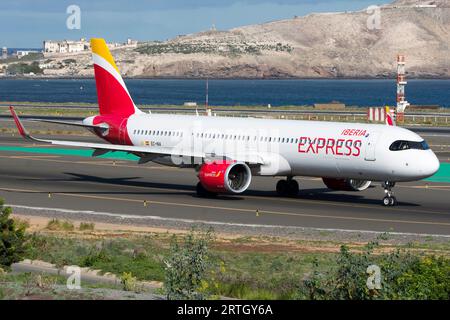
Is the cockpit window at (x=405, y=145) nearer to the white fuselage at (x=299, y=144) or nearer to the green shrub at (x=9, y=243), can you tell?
the white fuselage at (x=299, y=144)

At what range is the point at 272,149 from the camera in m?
49.3

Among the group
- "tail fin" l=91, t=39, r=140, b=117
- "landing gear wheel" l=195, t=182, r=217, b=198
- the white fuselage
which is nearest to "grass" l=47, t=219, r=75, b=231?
"landing gear wheel" l=195, t=182, r=217, b=198

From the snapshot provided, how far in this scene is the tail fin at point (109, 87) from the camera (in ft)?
186

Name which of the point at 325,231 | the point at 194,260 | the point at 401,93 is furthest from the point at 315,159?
the point at 401,93

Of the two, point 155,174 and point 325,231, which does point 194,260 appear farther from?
point 155,174

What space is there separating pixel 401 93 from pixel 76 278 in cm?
9017

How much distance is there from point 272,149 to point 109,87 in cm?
1208

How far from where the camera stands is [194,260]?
74.3 ft

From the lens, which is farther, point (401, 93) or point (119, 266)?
point (401, 93)

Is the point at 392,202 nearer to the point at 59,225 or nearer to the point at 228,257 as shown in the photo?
the point at 59,225

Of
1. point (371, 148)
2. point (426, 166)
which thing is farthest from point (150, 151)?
point (426, 166)

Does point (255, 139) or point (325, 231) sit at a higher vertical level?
point (255, 139)

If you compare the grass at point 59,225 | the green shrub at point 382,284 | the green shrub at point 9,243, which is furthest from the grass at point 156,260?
the grass at point 59,225

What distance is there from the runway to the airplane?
126 centimetres
